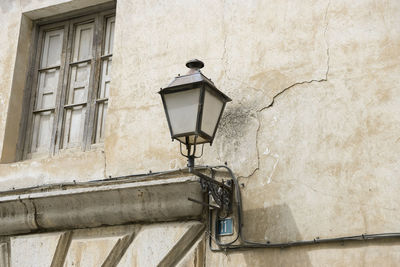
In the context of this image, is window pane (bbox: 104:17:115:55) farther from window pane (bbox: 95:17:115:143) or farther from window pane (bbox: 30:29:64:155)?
window pane (bbox: 30:29:64:155)

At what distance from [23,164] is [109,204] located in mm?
998

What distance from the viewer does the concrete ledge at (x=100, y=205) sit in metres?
4.53

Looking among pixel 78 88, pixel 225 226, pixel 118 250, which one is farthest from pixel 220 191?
pixel 78 88

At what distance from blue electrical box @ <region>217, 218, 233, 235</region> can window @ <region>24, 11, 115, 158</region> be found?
1368 mm

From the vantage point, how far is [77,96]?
221 inches

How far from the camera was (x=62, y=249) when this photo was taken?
4883mm

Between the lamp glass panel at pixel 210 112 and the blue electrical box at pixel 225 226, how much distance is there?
0.62m

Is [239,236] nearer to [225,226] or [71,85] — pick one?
[225,226]

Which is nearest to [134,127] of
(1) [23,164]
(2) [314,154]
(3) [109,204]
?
(3) [109,204]

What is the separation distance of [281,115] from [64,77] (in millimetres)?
2059

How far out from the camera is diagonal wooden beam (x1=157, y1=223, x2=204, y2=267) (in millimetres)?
4512

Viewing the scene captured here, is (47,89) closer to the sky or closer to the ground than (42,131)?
closer to the sky

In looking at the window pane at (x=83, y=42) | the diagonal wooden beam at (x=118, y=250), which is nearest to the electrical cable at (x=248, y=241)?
the diagonal wooden beam at (x=118, y=250)

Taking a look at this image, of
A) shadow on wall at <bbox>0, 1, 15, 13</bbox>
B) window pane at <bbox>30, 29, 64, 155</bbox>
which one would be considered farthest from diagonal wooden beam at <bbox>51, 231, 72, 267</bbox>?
shadow on wall at <bbox>0, 1, 15, 13</bbox>
